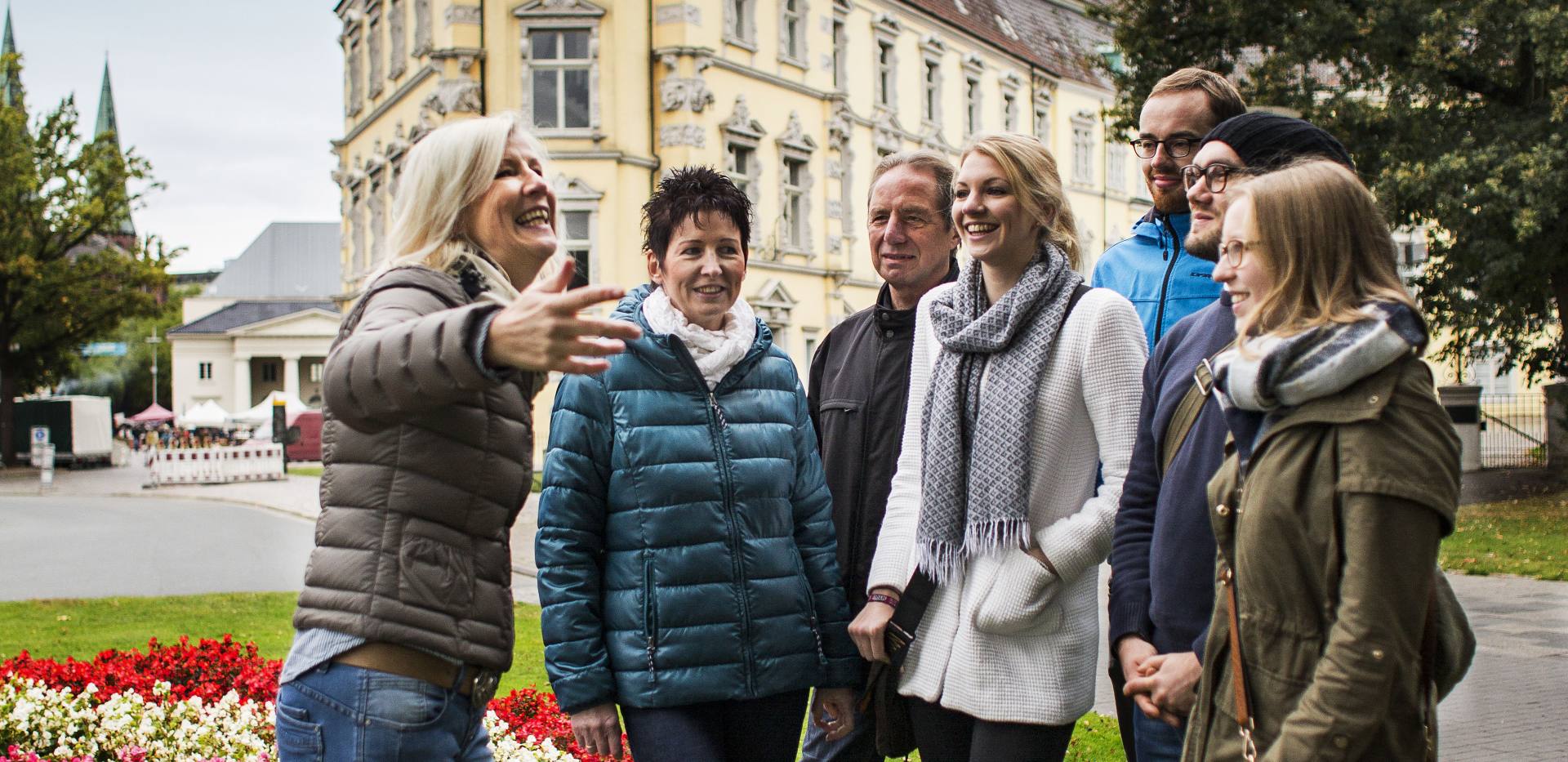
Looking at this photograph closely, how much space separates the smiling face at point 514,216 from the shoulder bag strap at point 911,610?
1.31 meters

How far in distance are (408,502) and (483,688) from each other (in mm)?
442

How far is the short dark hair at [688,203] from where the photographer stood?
3.72 meters

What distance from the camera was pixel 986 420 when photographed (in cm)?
339

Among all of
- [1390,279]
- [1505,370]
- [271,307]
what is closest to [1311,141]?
[1390,279]

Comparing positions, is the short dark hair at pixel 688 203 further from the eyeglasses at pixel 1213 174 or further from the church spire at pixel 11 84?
the church spire at pixel 11 84

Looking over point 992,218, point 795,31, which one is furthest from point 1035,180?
point 795,31

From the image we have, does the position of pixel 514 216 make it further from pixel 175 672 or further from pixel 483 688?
pixel 175 672

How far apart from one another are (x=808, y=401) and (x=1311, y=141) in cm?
181

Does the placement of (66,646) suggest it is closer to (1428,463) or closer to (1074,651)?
(1074,651)

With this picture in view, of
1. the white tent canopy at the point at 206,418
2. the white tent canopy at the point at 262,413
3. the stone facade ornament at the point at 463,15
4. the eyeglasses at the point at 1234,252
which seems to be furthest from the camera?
the white tent canopy at the point at 206,418

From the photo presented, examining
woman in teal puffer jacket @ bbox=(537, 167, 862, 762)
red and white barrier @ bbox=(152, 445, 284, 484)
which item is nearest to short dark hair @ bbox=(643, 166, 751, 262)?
woman in teal puffer jacket @ bbox=(537, 167, 862, 762)

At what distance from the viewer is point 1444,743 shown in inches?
266

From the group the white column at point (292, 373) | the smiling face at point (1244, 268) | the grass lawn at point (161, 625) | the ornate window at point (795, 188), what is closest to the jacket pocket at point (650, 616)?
the smiling face at point (1244, 268)

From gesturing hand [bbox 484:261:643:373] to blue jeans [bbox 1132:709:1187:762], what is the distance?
159 cm
